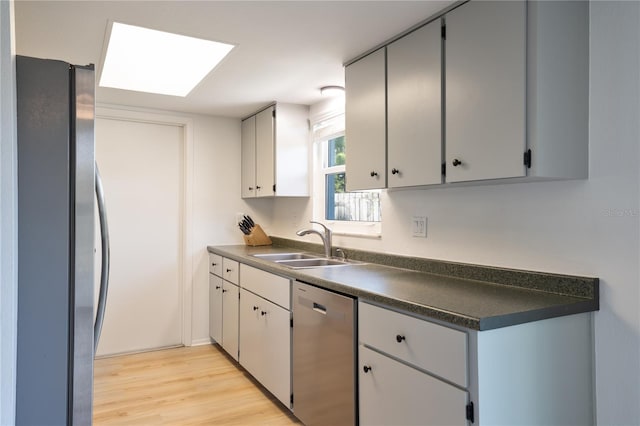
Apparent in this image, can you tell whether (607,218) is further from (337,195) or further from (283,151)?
(283,151)

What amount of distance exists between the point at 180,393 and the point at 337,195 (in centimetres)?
175

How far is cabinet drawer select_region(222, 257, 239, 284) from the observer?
3.35 meters

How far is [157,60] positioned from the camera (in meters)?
3.03

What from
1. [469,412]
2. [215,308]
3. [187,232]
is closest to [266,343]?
[215,308]

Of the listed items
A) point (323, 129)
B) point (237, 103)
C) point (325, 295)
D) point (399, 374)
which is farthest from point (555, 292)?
point (237, 103)

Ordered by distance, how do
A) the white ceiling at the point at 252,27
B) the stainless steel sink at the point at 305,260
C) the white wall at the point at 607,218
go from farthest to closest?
1. the stainless steel sink at the point at 305,260
2. the white ceiling at the point at 252,27
3. the white wall at the point at 607,218

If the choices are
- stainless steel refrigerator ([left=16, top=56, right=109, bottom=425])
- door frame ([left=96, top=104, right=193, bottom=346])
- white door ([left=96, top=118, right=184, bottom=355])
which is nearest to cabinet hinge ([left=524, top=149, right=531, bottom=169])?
stainless steel refrigerator ([left=16, top=56, right=109, bottom=425])

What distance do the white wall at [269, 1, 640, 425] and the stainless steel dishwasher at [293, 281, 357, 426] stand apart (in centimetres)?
78

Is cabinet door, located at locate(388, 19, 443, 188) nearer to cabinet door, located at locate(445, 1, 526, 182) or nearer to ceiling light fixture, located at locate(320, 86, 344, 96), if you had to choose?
cabinet door, located at locate(445, 1, 526, 182)

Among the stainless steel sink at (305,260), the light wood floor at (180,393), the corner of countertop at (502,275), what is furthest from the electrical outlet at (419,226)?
the light wood floor at (180,393)

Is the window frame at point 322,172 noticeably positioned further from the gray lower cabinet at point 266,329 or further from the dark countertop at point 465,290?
the dark countertop at point 465,290

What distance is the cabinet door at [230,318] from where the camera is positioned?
3.35 meters

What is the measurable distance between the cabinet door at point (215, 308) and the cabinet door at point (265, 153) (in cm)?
85

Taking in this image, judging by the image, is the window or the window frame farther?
the window frame
